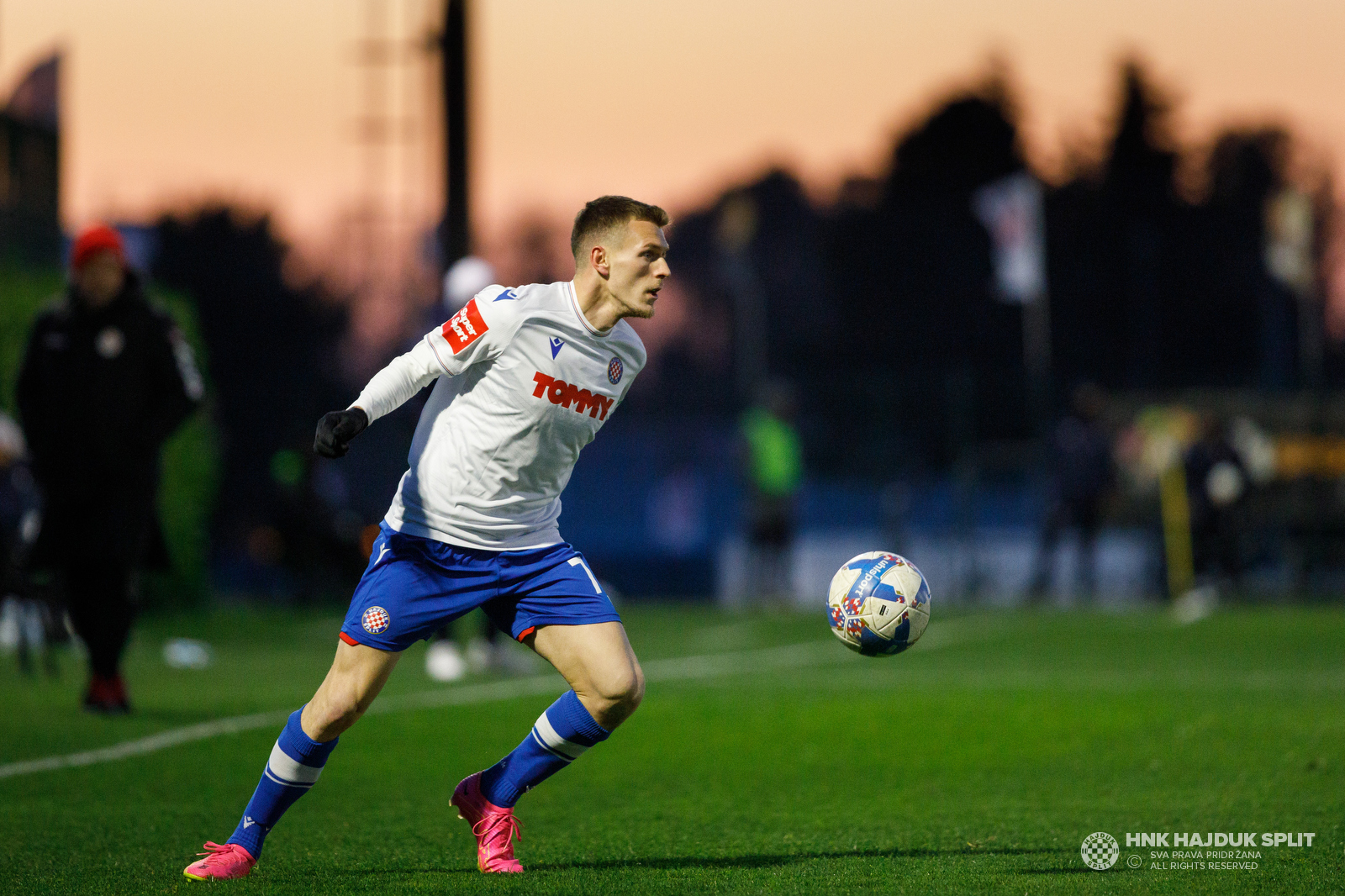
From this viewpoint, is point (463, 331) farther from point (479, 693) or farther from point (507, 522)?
point (479, 693)

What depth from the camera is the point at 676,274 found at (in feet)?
264

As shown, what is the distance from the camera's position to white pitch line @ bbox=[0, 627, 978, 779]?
25.9 feet

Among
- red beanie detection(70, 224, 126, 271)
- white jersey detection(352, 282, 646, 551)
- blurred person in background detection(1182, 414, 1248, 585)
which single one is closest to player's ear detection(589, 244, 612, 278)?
white jersey detection(352, 282, 646, 551)

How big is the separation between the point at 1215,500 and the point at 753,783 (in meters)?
15.6

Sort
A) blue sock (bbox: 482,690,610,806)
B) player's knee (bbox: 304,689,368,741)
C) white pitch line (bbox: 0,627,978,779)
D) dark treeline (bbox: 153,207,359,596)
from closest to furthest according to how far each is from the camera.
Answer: player's knee (bbox: 304,689,368,741), blue sock (bbox: 482,690,610,806), white pitch line (bbox: 0,627,978,779), dark treeline (bbox: 153,207,359,596)

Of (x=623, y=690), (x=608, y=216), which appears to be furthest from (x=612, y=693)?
(x=608, y=216)

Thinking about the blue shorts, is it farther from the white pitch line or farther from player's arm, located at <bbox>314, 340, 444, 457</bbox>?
the white pitch line

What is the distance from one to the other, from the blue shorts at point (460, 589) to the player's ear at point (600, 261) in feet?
2.93

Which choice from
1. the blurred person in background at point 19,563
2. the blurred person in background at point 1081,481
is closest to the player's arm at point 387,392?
the blurred person in background at point 19,563

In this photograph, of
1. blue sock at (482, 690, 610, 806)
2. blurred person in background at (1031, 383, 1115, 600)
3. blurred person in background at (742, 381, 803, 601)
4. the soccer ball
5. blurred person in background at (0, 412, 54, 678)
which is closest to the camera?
blue sock at (482, 690, 610, 806)

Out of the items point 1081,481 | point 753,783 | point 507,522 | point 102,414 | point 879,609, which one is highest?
point 102,414

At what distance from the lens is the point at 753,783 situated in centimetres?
736

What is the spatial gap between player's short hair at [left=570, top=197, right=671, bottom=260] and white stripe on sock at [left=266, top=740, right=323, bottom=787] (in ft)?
5.87

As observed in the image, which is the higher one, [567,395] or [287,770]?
[567,395]
